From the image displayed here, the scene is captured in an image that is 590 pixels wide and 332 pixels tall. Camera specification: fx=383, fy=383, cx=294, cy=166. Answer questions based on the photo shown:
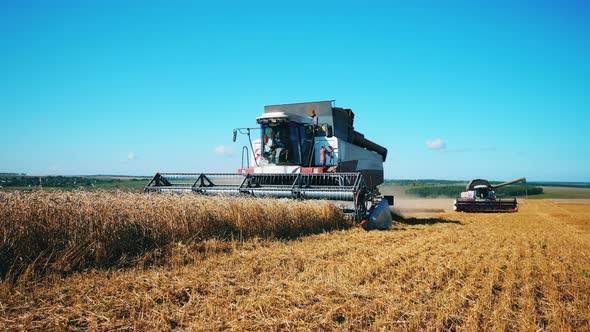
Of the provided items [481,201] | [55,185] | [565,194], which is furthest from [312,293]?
[565,194]

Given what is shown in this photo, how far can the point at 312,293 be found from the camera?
350 centimetres

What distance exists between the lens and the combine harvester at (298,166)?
9134 mm

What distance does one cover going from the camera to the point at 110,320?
288cm

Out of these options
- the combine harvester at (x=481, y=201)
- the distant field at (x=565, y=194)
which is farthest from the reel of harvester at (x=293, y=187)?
the distant field at (x=565, y=194)

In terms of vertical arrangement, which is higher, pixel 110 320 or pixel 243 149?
pixel 243 149

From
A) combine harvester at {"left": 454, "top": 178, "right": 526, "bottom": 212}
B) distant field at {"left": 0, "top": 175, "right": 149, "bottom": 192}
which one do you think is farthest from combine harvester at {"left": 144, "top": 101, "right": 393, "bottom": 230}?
combine harvester at {"left": 454, "top": 178, "right": 526, "bottom": 212}

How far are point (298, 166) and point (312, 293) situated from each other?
23.4 feet

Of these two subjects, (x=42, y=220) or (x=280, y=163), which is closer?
(x=42, y=220)

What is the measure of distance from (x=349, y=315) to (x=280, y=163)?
315 inches

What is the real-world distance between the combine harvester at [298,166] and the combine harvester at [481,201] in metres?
7.44

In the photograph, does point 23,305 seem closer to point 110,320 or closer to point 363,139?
point 110,320

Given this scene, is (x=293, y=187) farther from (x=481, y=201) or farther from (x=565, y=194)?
(x=565, y=194)

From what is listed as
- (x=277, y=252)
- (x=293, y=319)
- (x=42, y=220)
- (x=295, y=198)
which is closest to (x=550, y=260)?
(x=277, y=252)

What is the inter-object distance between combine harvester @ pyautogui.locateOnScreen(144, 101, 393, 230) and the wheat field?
11.5ft
